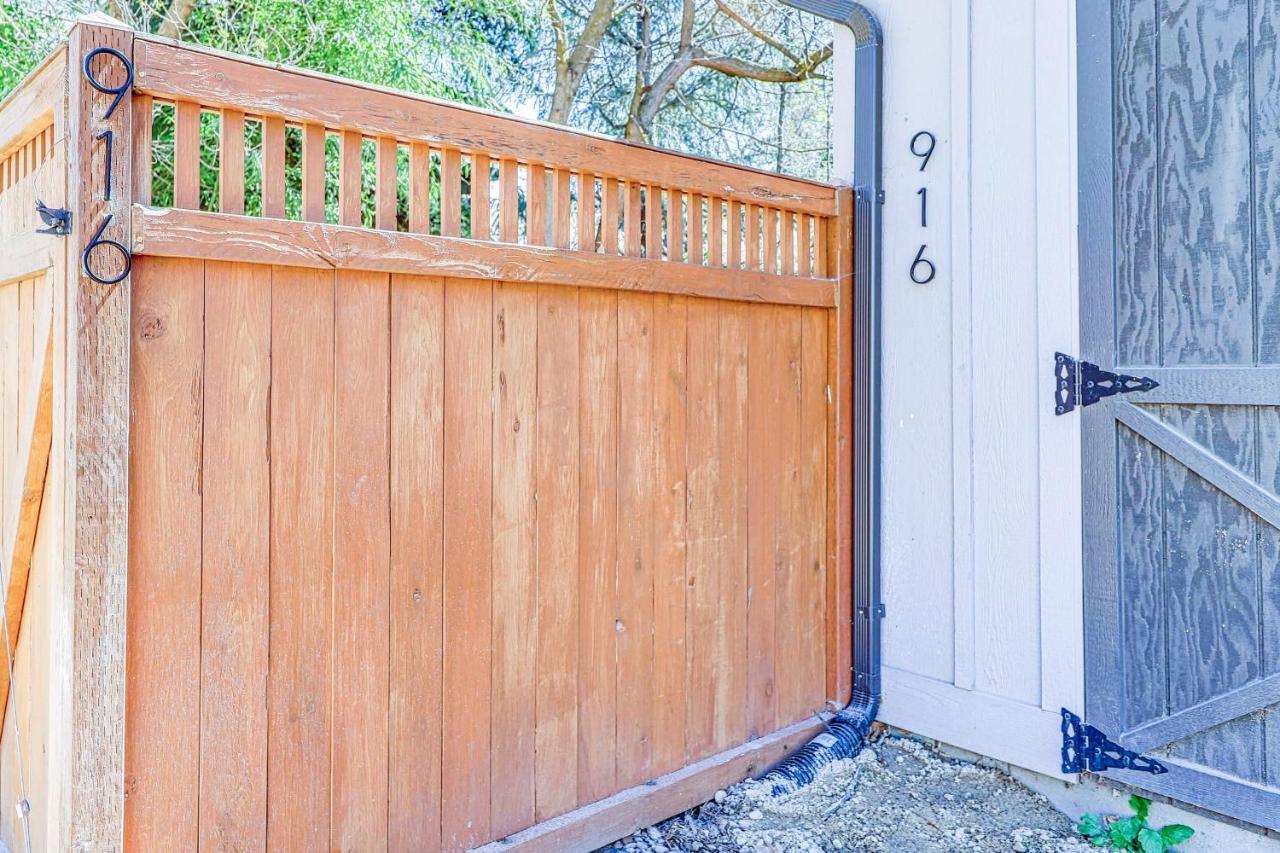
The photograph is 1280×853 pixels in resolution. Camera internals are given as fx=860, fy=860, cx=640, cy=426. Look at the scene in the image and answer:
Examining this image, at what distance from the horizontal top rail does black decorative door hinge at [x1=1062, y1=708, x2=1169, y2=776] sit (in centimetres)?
160

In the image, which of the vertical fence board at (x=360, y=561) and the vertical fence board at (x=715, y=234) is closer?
the vertical fence board at (x=360, y=561)

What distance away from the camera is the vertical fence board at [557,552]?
1922 millimetres

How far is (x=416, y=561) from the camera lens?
172 centimetres

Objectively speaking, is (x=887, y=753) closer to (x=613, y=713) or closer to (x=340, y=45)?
(x=613, y=713)

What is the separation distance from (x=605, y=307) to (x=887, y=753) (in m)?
1.56

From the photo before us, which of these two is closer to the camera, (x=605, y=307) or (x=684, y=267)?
(x=605, y=307)

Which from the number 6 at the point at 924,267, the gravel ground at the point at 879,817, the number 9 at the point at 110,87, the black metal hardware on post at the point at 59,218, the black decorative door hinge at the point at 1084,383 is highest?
the number 9 at the point at 110,87

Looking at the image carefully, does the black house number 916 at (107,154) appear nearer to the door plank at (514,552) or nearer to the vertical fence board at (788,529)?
the door plank at (514,552)

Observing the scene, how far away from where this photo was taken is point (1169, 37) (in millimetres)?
2018

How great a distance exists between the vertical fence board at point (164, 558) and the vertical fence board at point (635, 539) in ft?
3.06

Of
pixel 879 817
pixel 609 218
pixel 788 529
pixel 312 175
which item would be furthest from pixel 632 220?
pixel 879 817

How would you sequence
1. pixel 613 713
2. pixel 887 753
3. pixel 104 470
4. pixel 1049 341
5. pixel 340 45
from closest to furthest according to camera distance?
pixel 104 470 < pixel 613 713 < pixel 1049 341 < pixel 887 753 < pixel 340 45

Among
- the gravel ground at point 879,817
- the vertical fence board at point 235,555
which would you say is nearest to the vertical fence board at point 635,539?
the gravel ground at point 879,817

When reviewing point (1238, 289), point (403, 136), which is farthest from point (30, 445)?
point (1238, 289)
